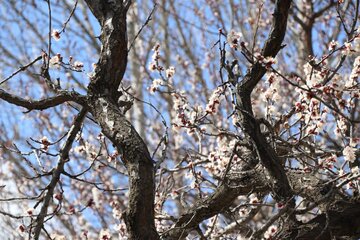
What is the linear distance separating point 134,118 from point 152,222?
20.9 feet

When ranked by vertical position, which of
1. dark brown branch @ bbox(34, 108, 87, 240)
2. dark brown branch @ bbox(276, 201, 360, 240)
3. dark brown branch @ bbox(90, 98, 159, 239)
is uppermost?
dark brown branch @ bbox(34, 108, 87, 240)

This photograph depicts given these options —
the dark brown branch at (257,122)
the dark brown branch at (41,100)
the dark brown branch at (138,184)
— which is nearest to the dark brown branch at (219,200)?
the dark brown branch at (257,122)

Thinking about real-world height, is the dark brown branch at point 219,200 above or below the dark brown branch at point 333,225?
above

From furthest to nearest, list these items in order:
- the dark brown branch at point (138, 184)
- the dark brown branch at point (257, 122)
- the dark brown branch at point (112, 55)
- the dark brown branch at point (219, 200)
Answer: the dark brown branch at point (219, 200)
the dark brown branch at point (112, 55)
the dark brown branch at point (257, 122)
the dark brown branch at point (138, 184)

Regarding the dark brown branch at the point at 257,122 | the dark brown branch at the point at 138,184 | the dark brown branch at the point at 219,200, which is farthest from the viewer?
the dark brown branch at the point at 219,200

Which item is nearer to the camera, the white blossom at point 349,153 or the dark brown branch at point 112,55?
the dark brown branch at point 112,55

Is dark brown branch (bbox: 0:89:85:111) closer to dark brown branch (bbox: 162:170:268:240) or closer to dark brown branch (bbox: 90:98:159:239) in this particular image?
dark brown branch (bbox: 90:98:159:239)

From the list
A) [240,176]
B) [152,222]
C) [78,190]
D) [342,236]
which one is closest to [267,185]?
[240,176]

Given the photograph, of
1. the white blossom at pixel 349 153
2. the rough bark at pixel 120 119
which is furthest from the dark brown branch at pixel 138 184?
the white blossom at pixel 349 153

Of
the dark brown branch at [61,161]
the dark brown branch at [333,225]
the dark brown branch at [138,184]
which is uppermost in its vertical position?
the dark brown branch at [61,161]

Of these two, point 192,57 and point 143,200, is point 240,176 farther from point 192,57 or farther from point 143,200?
point 192,57

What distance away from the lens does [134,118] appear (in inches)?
361

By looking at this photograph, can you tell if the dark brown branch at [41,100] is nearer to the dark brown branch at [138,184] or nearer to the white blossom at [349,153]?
the dark brown branch at [138,184]

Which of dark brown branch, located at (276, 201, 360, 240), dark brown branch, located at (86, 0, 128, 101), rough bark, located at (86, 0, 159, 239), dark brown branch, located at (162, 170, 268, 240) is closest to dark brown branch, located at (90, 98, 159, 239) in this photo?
rough bark, located at (86, 0, 159, 239)
